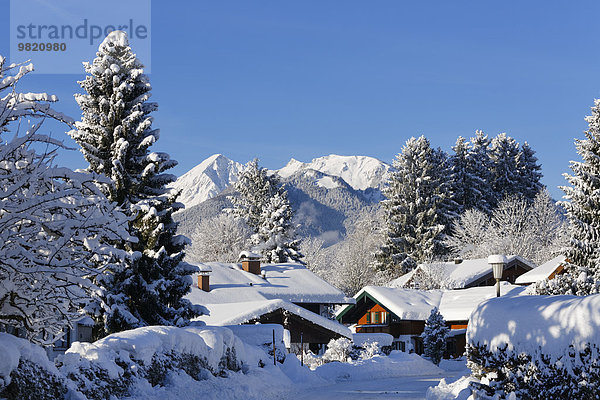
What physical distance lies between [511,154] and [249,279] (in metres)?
51.6

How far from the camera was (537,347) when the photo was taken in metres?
11.8

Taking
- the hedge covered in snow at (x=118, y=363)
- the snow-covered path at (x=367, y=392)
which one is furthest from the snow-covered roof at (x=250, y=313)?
the hedge covered in snow at (x=118, y=363)

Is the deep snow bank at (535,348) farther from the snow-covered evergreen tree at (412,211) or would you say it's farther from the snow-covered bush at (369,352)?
the snow-covered evergreen tree at (412,211)

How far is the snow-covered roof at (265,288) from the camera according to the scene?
42844 millimetres

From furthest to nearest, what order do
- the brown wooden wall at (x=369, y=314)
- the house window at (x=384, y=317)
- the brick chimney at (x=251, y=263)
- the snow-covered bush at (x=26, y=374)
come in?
1. the brown wooden wall at (x=369, y=314)
2. the house window at (x=384, y=317)
3. the brick chimney at (x=251, y=263)
4. the snow-covered bush at (x=26, y=374)

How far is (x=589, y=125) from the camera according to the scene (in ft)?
→ 109

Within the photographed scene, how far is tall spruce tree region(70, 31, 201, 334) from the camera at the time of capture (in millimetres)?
22844

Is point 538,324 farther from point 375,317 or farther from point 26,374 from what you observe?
point 375,317

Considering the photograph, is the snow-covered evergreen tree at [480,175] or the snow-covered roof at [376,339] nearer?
the snow-covered roof at [376,339]

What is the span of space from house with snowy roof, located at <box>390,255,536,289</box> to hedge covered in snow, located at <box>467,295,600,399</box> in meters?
44.4

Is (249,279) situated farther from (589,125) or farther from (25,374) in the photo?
(25,374)

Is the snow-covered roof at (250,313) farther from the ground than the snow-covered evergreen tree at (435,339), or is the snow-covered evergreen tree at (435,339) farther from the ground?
the snow-covered roof at (250,313)

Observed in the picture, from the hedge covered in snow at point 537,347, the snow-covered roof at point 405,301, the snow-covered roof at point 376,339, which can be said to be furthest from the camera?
the snow-covered roof at point 405,301

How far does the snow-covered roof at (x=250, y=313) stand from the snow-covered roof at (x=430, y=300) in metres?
10.6
